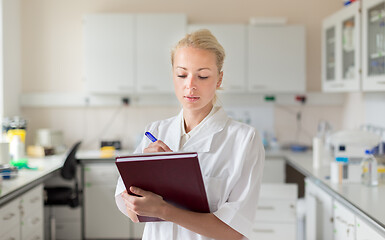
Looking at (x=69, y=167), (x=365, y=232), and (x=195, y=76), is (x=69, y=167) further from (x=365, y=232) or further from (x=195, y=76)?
(x=195, y=76)

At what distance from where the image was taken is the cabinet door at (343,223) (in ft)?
7.52

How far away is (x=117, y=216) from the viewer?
413 cm

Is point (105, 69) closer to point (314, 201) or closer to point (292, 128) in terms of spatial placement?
point (292, 128)

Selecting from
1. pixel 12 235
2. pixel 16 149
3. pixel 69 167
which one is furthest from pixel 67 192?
pixel 12 235

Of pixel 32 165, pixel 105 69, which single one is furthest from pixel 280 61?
pixel 32 165

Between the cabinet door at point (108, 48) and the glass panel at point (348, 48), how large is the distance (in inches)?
75.1

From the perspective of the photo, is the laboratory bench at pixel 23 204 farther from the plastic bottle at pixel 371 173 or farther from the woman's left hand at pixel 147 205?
the plastic bottle at pixel 371 173

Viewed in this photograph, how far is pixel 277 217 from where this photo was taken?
113 inches

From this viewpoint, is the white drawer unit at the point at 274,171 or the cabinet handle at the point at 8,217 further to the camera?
the white drawer unit at the point at 274,171

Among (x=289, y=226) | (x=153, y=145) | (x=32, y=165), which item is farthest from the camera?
(x=32, y=165)

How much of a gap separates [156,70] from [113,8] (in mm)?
889

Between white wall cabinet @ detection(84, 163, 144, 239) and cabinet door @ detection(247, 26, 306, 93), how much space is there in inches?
63.2

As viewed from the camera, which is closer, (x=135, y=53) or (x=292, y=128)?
→ (x=135, y=53)

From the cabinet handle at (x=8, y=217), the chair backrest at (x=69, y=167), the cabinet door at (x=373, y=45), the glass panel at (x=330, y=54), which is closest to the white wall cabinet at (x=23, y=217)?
the cabinet handle at (x=8, y=217)
